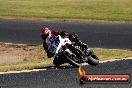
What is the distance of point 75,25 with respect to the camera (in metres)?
34.1

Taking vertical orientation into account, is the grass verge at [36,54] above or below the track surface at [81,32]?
above

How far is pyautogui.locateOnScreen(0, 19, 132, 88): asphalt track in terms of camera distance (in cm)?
1298

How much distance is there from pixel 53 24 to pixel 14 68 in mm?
19409

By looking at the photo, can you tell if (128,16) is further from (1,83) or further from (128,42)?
(1,83)

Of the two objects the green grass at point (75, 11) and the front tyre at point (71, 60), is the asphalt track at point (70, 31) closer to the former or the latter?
the front tyre at point (71, 60)

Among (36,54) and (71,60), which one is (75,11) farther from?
(71,60)

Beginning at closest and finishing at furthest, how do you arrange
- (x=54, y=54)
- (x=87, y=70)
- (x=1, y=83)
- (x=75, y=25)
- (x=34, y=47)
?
(x=1, y=83) < (x=87, y=70) < (x=54, y=54) < (x=34, y=47) < (x=75, y=25)

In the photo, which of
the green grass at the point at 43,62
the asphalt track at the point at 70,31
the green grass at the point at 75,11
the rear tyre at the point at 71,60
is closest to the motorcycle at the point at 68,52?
the rear tyre at the point at 71,60

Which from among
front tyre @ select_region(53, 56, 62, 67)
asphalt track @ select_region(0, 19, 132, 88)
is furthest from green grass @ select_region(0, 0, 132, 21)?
front tyre @ select_region(53, 56, 62, 67)

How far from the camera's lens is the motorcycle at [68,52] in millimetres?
15961

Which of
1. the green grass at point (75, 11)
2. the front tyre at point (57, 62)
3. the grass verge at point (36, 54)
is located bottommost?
the green grass at point (75, 11)

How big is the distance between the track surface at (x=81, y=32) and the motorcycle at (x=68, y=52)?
7.91 meters

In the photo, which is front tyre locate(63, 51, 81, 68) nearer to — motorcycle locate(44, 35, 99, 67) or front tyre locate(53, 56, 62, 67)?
motorcycle locate(44, 35, 99, 67)

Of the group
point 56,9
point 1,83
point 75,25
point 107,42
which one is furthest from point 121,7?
point 1,83
